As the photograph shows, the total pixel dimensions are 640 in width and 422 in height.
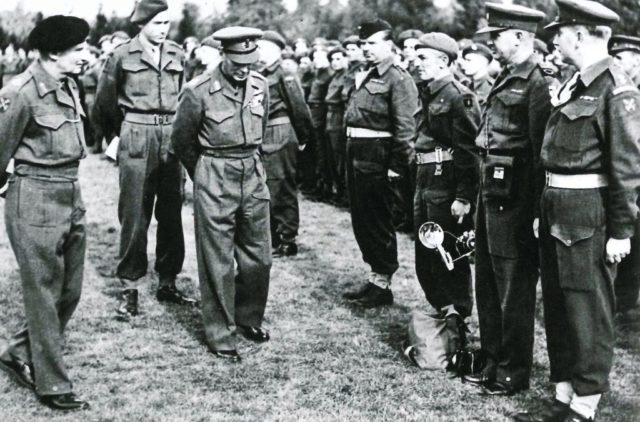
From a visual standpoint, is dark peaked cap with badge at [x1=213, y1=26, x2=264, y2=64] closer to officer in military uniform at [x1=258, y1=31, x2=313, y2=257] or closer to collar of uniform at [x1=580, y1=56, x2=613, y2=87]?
collar of uniform at [x1=580, y1=56, x2=613, y2=87]

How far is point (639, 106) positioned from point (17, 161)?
3515 mm

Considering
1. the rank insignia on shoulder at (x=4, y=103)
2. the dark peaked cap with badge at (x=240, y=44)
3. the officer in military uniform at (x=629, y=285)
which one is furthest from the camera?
the officer in military uniform at (x=629, y=285)

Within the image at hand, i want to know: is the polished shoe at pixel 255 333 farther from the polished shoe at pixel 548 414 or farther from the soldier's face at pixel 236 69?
the polished shoe at pixel 548 414

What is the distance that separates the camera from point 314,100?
12.6 metres

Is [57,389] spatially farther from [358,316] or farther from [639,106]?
[639,106]

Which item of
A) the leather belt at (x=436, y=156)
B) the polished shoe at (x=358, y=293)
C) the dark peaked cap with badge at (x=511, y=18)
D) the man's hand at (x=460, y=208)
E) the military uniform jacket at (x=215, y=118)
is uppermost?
the dark peaked cap with badge at (x=511, y=18)

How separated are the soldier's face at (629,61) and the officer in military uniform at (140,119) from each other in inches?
155

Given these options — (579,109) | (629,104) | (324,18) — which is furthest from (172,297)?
(324,18)

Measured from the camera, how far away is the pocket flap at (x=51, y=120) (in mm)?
4660

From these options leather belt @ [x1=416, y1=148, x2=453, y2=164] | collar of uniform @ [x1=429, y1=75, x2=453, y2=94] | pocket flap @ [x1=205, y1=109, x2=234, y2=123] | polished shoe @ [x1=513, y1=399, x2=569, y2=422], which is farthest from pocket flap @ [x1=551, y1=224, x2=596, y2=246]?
pocket flap @ [x1=205, y1=109, x2=234, y2=123]

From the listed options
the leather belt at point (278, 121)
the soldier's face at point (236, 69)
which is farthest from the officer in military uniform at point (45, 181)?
the leather belt at point (278, 121)

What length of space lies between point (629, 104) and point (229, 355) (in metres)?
3.23

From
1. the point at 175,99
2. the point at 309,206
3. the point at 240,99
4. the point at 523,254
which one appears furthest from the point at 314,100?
the point at 523,254

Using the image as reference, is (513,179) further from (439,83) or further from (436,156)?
(439,83)
